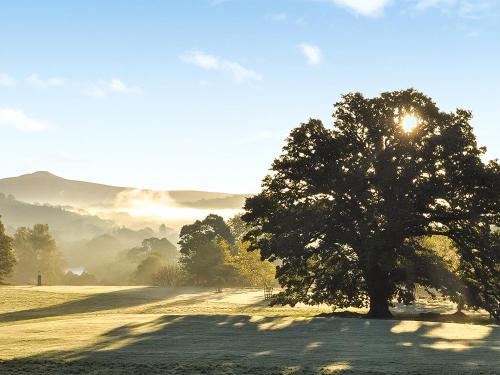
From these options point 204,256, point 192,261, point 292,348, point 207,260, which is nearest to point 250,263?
point 207,260

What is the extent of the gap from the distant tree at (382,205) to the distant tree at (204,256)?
2163 inches

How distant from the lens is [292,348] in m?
21.3

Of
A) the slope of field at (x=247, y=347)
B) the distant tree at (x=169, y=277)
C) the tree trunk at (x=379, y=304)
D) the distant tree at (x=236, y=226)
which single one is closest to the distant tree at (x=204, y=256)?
the distant tree at (x=169, y=277)

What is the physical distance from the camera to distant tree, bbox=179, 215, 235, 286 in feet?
309

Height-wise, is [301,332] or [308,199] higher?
[308,199]

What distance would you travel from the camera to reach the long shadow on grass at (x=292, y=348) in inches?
674

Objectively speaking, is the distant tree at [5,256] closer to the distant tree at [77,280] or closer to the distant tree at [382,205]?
the distant tree at [77,280]

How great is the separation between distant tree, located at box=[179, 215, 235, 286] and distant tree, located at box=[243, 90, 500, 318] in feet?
180

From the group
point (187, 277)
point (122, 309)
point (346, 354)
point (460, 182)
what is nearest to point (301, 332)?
point (346, 354)

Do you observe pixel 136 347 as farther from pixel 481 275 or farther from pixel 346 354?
pixel 481 275

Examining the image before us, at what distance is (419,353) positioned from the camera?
20.0 m

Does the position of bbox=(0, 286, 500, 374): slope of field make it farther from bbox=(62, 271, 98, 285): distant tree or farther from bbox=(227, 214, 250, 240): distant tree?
bbox=(62, 271, 98, 285): distant tree

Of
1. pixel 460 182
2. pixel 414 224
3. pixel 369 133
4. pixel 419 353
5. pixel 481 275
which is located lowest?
pixel 419 353

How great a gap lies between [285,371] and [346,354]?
3.94 m
